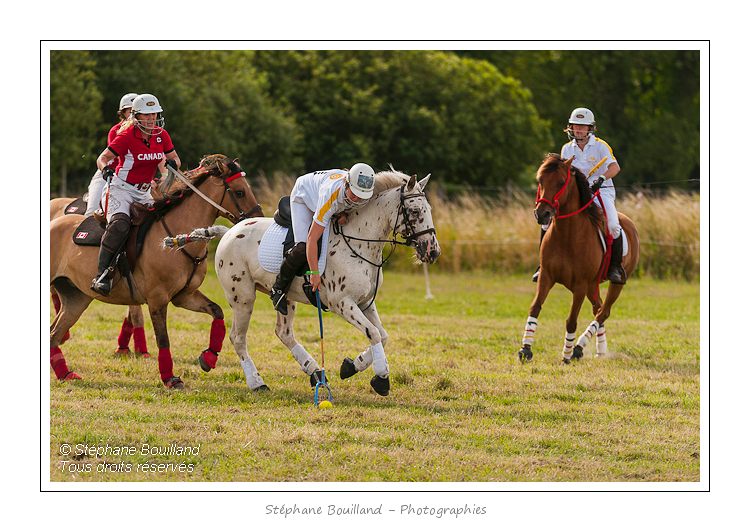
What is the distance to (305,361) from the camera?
753 cm

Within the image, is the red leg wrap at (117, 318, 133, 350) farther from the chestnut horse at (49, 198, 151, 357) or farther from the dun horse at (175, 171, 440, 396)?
the dun horse at (175, 171, 440, 396)

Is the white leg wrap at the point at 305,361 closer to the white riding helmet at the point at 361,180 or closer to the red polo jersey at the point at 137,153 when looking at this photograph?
the white riding helmet at the point at 361,180

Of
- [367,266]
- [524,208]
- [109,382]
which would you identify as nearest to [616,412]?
[367,266]

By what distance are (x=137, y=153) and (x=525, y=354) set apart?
198 inches

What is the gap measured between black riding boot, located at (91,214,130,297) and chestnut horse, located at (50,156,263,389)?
225 millimetres

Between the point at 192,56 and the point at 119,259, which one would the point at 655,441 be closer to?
the point at 119,259

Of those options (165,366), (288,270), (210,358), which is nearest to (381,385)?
(288,270)

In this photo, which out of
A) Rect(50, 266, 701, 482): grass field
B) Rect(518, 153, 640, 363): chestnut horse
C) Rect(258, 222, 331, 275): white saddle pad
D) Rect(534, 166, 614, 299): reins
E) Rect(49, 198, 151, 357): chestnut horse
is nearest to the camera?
Rect(50, 266, 701, 482): grass field

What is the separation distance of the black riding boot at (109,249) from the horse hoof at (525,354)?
15.7 ft

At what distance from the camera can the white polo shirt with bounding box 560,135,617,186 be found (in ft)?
30.3

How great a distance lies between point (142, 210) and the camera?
769cm

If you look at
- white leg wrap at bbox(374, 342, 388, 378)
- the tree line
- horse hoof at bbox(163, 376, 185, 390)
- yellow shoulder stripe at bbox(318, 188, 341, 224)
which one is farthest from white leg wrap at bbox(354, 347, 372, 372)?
the tree line

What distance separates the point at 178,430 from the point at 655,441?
3.87 metres

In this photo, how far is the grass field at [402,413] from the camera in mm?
5359
